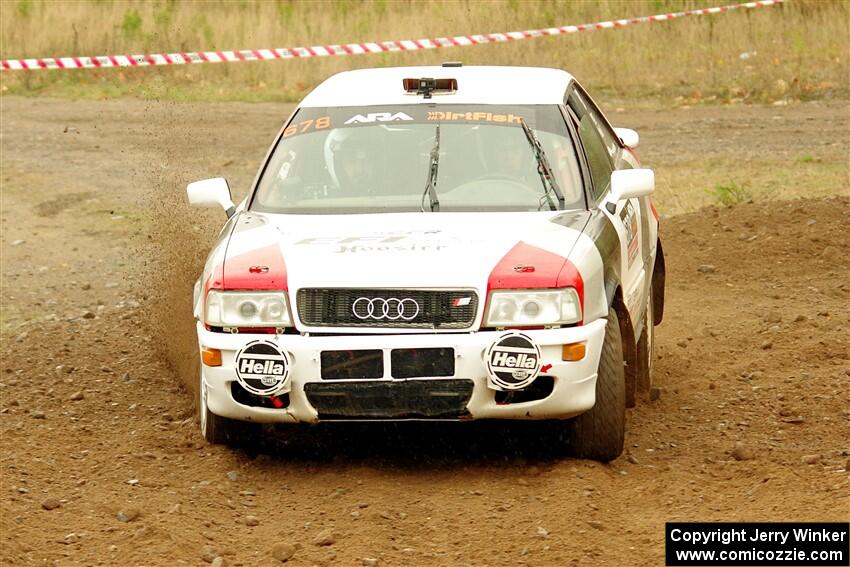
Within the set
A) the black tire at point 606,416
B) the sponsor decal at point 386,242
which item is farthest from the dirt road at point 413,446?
the sponsor decal at point 386,242

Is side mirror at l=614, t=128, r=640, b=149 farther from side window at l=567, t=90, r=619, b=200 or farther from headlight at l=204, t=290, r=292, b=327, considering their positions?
headlight at l=204, t=290, r=292, b=327

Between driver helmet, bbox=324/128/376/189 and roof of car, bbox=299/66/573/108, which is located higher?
roof of car, bbox=299/66/573/108

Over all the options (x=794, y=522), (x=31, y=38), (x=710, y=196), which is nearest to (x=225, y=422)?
(x=794, y=522)

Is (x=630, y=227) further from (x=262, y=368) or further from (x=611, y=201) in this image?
(x=262, y=368)

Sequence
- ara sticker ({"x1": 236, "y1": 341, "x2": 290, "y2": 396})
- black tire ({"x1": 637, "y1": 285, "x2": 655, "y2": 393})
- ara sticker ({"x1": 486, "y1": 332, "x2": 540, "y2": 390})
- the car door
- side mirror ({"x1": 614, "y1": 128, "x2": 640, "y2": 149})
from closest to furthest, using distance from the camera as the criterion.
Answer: ara sticker ({"x1": 486, "y1": 332, "x2": 540, "y2": 390}) → ara sticker ({"x1": 236, "y1": 341, "x2": 290, "y2": 396}) → the car door → black tire ({"x1": 637, "y1": 285, "x2": 655, "y2": 393}) → side mirror ({"x1": 614, "y1": 128, "x2": 640, "y2": 149})

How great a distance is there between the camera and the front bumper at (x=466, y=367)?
588 centimetres

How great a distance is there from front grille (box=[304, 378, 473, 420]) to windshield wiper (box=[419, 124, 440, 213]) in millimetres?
1124

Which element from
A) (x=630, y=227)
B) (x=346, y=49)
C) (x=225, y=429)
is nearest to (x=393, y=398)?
(x=225, y=429)

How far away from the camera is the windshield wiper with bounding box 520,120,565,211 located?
22.6ft

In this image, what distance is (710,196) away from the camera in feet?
47.5

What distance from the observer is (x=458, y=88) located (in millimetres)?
7473

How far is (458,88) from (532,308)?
1.87m

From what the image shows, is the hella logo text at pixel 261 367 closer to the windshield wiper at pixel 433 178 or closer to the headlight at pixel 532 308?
the headlight at pixel 532 308

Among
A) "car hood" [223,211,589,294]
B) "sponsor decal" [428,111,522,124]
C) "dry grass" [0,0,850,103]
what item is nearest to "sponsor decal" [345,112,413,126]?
"sponsor decal" [428,111,522,124]
